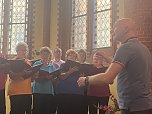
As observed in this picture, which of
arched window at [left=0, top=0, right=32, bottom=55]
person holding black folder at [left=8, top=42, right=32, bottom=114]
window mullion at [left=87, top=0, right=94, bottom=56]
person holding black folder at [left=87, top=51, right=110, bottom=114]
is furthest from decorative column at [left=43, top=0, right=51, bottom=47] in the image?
person holding black folder at [left=8, top=42, right=32, bottom=114]

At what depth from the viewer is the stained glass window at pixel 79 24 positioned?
8203mm

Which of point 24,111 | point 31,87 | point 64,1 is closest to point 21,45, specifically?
point 31,87

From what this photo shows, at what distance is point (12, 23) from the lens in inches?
356

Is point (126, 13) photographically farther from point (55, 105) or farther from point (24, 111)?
point (24, 111)

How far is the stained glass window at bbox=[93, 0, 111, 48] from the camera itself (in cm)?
755

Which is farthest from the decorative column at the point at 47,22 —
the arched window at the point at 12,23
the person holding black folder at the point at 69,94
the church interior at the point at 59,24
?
the person holding black folder at the point at 69,94

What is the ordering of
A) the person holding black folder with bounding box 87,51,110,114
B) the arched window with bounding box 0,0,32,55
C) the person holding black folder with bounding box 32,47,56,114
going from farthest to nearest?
the arched window with bounding box 0,0,32,55 < the person holding black folder with bounding box 87,51,110,114 < the person holding black folder with bounding box 32,47,56,114

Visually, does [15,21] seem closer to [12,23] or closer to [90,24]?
[12,23]

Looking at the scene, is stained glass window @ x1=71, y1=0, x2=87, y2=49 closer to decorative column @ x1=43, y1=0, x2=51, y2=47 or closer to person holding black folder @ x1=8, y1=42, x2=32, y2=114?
decorative column @ x1=43, y1=0, x2=51, y2=47

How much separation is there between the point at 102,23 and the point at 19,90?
11.6 feet

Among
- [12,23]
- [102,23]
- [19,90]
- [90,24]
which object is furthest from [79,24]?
[19,90]

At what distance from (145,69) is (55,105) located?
105 inches

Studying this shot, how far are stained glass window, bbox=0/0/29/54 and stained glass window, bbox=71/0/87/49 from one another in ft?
4.23

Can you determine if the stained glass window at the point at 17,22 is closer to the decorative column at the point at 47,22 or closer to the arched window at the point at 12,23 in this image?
the arched window at the point at 12,23
